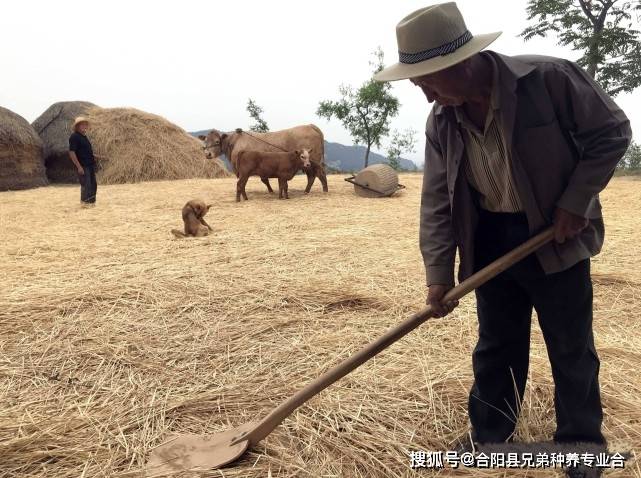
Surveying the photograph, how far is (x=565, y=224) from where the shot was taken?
1590 millimetres

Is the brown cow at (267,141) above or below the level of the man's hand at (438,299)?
above

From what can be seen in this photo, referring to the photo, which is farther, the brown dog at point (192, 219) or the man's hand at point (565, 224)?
the brown dog at point (192, 219)

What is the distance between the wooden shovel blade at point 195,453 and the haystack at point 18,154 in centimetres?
1387

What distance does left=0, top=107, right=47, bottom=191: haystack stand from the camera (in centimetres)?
1308

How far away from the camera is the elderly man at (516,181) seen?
1.54 metres

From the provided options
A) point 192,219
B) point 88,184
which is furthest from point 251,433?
point 88,184

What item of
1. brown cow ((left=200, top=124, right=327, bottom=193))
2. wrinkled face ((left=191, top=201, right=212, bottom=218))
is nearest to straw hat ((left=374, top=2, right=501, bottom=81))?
wrinkled face ((left=191, top=201, right=212, bottom=218))

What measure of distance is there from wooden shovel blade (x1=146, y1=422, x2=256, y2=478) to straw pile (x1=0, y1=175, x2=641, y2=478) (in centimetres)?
5

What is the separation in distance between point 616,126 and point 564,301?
2.00ft

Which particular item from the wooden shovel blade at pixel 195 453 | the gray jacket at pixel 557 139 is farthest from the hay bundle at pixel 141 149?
the gray jacket at pixel 557 139

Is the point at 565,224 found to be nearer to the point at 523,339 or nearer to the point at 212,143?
the point at 523,339

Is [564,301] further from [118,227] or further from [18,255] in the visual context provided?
[118,227]

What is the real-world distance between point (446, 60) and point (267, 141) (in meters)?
10.0

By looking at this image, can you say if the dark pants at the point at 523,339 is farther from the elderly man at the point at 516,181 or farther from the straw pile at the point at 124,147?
the straw pile at the point at 124,147
